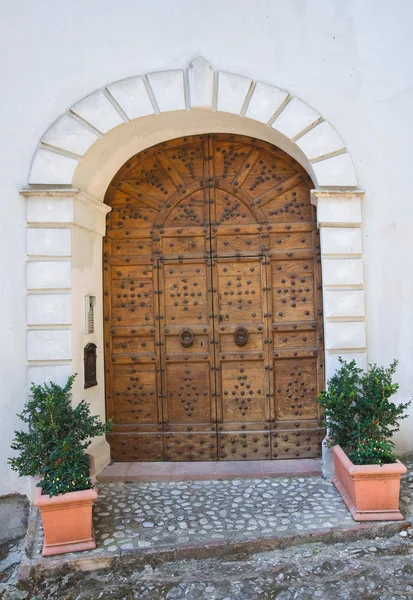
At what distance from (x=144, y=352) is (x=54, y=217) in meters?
1.47

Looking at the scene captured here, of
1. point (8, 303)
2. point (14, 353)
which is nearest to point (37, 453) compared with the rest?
point (14, 353)

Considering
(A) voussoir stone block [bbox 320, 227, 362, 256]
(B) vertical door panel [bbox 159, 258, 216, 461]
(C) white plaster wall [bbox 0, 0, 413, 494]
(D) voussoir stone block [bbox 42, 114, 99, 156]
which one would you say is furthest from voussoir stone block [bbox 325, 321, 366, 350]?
(D) voussoir stone block [bbox 42, 114, 99, 156]

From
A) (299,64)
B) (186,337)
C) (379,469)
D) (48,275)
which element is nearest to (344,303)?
(379,469)

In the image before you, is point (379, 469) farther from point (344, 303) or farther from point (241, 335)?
point (241, 335)

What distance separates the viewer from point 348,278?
3889mm

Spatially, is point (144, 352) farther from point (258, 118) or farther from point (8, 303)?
point (258, 118)

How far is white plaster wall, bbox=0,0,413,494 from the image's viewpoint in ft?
13.0

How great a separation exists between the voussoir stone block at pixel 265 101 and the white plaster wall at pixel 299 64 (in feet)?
0.29

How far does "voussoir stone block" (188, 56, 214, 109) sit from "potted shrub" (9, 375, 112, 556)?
2.51m

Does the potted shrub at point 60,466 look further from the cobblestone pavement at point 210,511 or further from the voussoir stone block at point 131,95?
the voussoir stone block at point 131,95

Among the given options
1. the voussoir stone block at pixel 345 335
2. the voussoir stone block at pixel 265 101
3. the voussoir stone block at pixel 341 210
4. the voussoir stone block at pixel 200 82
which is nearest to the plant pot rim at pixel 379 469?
the voussoir stone block at pixel 345 335

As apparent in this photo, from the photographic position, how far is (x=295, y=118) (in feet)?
12.9

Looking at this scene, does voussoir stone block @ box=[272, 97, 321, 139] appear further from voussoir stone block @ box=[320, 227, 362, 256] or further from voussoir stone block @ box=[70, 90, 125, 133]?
voussoir stone block @ box=[70, 90, 125, 133]

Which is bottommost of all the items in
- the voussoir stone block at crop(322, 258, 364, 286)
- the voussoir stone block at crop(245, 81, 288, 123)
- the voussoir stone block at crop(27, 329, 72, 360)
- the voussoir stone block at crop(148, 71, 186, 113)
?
the voussoir stone block at crop(27, 329, 72, 360)
